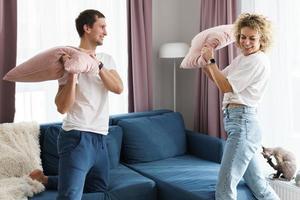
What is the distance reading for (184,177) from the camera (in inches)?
112

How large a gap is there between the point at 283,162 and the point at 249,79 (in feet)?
3.11

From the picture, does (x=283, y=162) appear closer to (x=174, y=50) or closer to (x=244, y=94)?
(x=244, y=94)

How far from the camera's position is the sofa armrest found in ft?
10.8

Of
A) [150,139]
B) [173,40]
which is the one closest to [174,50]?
Result: [173,40]

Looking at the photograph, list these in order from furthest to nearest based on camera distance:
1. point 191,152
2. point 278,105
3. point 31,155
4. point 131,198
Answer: point 191,152 < point 278,105 < point 31,155 < point 131,198

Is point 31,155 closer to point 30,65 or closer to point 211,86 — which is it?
point 30,65

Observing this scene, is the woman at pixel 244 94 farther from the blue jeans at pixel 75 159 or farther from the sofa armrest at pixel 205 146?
the sofa armrest at pixel 205 146

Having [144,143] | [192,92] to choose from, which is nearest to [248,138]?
[144,143]

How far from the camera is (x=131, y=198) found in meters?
2.69

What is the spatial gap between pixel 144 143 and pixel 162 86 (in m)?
1.03

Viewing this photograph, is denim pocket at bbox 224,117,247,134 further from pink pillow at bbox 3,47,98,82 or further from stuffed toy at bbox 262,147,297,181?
pink pillow at bbox 3,47,98,82

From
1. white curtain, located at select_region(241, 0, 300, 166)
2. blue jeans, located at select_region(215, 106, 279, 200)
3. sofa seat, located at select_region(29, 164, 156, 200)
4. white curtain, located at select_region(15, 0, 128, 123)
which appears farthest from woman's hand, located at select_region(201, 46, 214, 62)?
white curtain, located at select_region(15, 0, 128, 123)

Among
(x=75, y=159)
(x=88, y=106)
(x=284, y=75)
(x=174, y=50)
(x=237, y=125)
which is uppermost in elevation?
(x=174, y=50)

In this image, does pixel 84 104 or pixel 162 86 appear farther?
pixel 162 86
